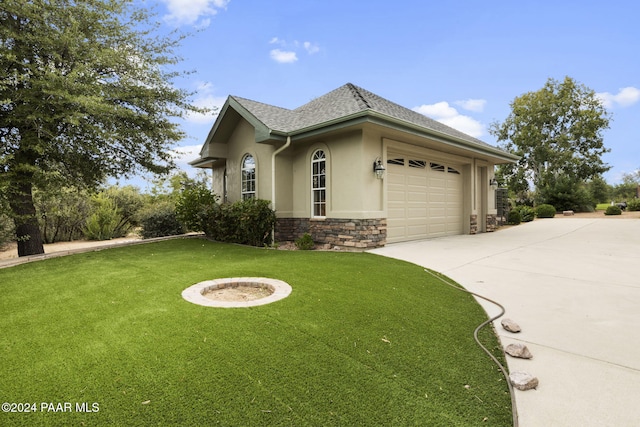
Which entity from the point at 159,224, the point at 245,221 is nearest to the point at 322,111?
the point at 245,221

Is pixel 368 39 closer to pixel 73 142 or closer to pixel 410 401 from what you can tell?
pixel 73 142

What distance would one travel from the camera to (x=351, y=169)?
26.9 ft

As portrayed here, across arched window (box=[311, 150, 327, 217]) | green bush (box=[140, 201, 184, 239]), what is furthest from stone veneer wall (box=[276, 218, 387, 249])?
green bush (box=[140, 201, 184, 239])

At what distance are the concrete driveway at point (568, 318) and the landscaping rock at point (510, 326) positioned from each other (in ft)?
0.20

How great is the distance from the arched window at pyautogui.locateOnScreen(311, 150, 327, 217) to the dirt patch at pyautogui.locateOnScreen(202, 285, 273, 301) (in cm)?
479

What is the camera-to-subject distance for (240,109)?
955 centimetres

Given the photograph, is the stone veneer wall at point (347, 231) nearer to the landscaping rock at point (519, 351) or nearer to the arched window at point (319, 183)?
the arched window at point (319, 183)

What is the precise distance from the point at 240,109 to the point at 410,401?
30.3 feet

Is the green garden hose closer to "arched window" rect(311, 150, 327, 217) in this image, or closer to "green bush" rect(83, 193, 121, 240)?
"arched window" rect(311, 150, 327, 217)

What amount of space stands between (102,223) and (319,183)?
10159 millimetres

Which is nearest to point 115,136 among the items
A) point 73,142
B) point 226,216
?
point 73,142

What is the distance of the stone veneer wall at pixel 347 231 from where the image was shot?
26.5ft

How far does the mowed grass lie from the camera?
6.15ft

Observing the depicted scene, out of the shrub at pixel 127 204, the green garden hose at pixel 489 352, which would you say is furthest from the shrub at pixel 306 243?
the shrub at pixel 127 204
